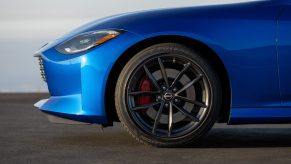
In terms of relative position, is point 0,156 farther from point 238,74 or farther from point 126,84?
point 238,74

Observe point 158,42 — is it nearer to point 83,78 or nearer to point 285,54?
point 83,78

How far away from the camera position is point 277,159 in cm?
515

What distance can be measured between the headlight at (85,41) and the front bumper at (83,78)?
0.04m

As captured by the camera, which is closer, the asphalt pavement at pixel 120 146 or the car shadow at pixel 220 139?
the asphalt pavement at pixel 120 146

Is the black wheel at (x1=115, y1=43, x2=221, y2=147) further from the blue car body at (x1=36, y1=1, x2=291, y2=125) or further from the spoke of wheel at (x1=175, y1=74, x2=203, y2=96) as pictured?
the blue car body at (x1=36, y1=1, x2=291, y2=125)

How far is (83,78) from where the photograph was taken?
5.73 m

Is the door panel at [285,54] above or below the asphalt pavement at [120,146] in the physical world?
above

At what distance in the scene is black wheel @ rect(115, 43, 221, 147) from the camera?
572 cm

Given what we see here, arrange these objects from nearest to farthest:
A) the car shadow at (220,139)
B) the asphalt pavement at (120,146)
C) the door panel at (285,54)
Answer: the asphalt pavement at (120,146), the door panel at (285,54), the car shadow at (220,139)

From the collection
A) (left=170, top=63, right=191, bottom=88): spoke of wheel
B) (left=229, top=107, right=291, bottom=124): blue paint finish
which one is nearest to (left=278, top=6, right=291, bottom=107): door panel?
(left=229, top=107, right=291, bottom=124): blue paint finish

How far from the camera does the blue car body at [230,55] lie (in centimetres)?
562

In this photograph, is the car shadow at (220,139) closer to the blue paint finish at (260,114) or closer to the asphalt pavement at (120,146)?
the asphalt pavement at (120,146)

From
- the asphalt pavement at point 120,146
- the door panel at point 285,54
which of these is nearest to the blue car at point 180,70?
the door panel at point 285,54

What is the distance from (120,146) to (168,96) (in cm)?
56
